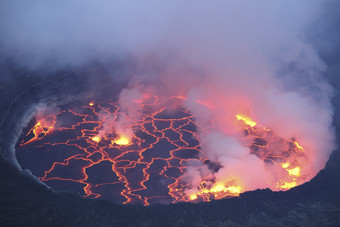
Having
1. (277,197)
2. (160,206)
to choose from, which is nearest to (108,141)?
(160,206)

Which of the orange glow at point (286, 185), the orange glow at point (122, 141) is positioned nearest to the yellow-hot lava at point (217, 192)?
the orange glow at point (286, 185)

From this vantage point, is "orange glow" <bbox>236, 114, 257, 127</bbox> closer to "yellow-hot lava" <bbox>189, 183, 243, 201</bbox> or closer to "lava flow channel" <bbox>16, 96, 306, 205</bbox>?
"lava flow channel" <bbox>16, 96, 306, 205</bbox>

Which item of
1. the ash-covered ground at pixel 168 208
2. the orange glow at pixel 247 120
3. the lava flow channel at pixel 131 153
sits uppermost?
the orange glow at pixel 247 120

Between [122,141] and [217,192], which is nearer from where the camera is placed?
[217,192]

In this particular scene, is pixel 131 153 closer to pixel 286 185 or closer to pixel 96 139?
pixel 96 139

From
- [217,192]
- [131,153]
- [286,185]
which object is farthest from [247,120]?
[131,153]

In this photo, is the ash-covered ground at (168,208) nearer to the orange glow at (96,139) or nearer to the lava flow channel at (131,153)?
the lava flow channel at (131,153)

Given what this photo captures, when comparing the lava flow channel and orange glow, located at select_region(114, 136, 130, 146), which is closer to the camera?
the lava flow channel

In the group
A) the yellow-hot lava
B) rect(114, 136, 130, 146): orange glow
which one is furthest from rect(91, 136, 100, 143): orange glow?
the yellow-hot lava

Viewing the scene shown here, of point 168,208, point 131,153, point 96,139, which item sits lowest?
point 168,208
